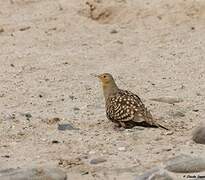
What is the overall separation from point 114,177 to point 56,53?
16.9ft

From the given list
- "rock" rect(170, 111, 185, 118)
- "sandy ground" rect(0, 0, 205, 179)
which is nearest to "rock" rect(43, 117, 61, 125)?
"sandy ground" rect(0, 0, 205, 179)

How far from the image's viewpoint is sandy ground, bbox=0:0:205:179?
7.60 meters

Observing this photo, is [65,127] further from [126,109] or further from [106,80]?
[106,80]

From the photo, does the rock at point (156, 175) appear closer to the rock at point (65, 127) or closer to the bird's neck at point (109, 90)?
the rock at point (65, 127)

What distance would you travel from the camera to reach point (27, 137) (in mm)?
8070

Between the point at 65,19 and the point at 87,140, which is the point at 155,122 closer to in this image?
the point at 87,140

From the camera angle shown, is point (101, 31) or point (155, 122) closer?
point (155, 122)

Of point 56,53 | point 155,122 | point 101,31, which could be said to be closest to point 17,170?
point 155,122

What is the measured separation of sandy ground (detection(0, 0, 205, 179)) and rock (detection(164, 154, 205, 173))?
0.85 ft

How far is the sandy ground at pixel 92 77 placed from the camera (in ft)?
24.9

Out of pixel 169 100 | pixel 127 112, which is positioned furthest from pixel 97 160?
pixel 169 100

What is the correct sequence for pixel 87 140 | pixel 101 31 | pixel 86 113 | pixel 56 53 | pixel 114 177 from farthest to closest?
pixel 101 31, pixel 56 53, pixel 86 113, pixel 87 140, pixel 114 177

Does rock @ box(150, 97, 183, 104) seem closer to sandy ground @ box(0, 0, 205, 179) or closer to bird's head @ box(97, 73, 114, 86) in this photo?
sandy ground @ box(0, 0, 205, 179)

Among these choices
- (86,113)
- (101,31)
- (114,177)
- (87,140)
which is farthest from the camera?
(101,31)
